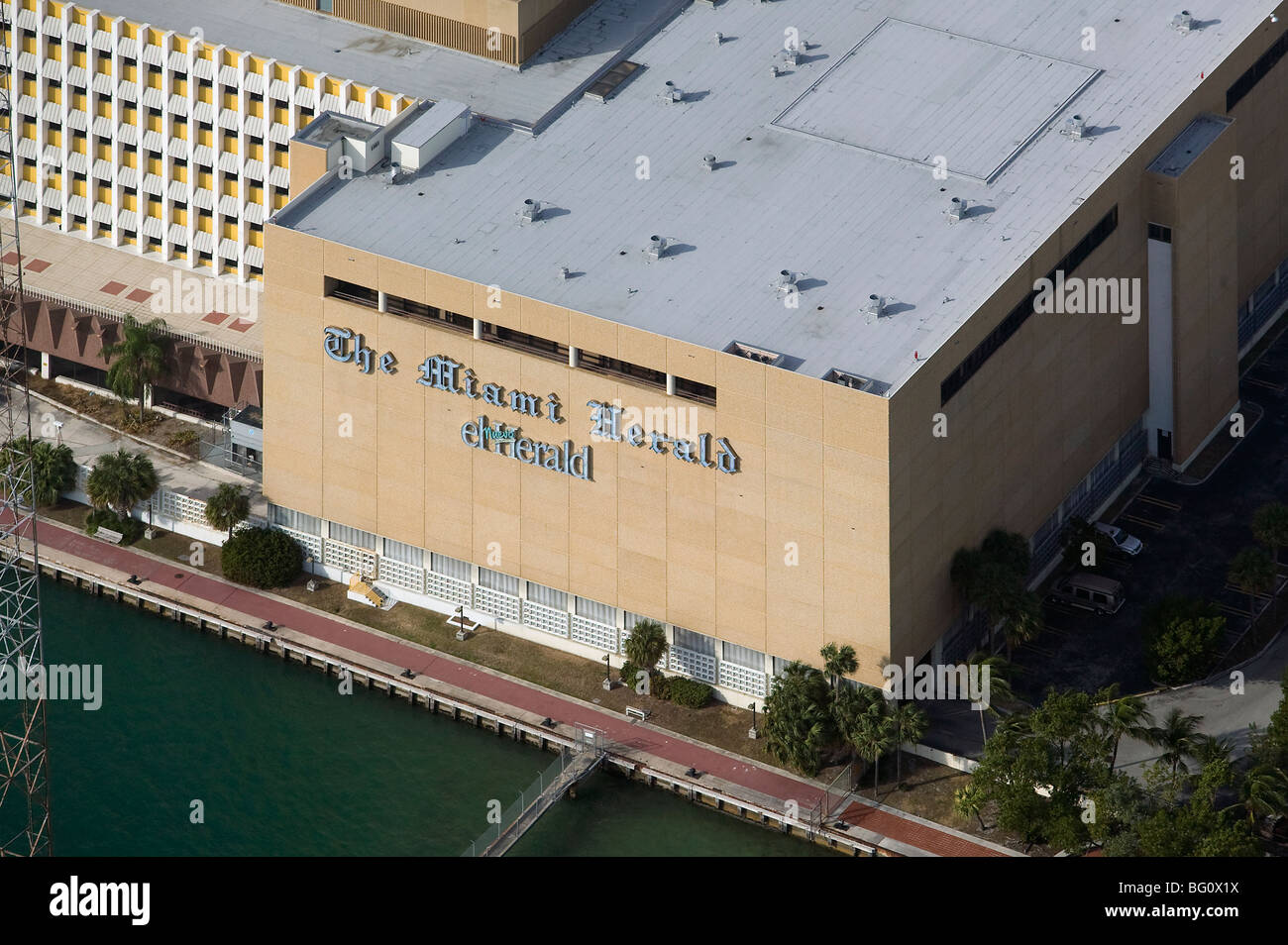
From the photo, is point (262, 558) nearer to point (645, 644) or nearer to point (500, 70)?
point (645, 644)

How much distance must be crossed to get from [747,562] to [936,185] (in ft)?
90.1

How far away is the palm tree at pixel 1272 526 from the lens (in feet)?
604

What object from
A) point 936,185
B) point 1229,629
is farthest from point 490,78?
point 1229,629

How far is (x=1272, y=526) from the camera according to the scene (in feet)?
605

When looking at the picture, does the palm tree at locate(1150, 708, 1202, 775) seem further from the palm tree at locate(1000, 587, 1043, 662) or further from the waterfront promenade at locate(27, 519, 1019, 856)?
the palm tree at locate(1000, 587, 1043, 662)

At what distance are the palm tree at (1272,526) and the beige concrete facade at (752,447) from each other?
11.7 metres

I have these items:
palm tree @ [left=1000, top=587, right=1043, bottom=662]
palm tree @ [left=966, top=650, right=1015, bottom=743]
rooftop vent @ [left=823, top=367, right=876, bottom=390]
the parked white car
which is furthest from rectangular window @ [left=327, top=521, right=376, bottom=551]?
the parked white car

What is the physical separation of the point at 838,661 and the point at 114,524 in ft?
169

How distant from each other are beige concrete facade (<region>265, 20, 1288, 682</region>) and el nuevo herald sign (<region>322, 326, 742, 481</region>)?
1.85 feet

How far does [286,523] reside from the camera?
620 feet

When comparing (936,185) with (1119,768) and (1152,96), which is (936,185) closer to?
(1152,96)

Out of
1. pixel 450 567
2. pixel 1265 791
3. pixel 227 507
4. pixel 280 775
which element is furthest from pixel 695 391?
pixel 1265 791

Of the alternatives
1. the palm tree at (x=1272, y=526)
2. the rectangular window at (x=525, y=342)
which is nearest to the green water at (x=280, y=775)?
the rectangular window at (x=525, y=342)

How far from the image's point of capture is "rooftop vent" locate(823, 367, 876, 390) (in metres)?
166
